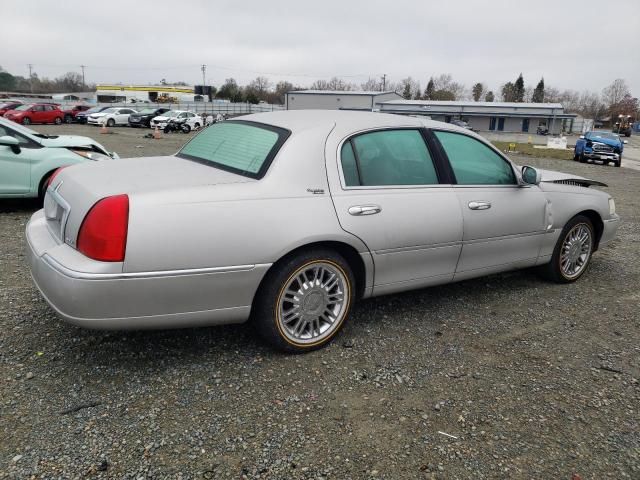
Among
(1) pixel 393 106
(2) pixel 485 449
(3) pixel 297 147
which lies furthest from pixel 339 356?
(1) pixel 393 106

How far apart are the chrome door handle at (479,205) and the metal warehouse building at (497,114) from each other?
66.9 meters

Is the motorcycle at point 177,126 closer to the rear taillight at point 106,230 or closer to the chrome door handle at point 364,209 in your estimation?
the chrome door handle at point 364,209

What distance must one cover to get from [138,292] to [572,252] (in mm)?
4050

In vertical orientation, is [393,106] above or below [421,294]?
above

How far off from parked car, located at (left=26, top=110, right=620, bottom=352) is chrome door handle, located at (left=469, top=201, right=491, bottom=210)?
14mm

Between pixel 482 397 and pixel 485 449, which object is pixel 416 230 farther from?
pixel 485 449

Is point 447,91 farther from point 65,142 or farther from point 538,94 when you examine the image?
point 65,142

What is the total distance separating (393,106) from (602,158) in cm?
4907

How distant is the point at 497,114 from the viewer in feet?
230

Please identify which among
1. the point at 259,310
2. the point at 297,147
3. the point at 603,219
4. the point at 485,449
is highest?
the point at 297,147

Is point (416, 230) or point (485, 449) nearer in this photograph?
point (485, 449)

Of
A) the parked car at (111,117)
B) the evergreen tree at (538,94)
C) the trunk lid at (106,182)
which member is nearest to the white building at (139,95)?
the parked car at (111,117)

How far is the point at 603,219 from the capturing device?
497cm

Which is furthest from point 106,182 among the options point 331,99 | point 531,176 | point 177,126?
point 331,99
